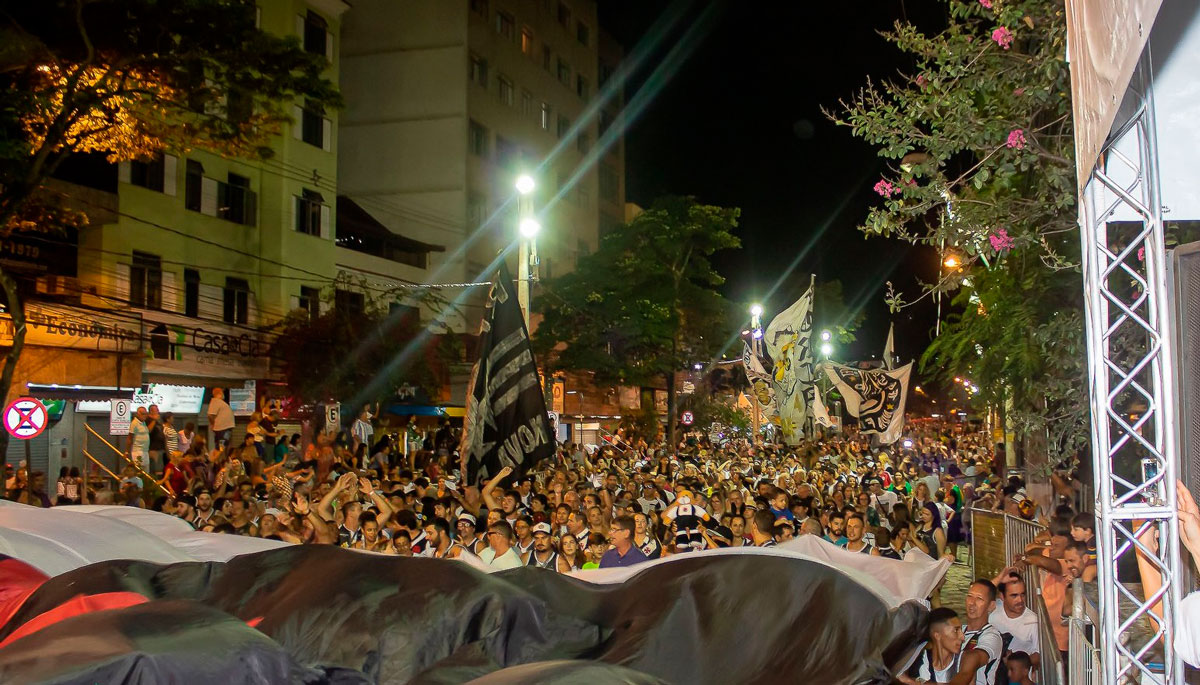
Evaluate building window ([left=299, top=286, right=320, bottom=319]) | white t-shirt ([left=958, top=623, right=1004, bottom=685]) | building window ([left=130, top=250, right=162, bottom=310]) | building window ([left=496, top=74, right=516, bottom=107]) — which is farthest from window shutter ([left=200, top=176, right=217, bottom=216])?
white t-shirt ([left=958, top=623, right=1004, bottom=685])

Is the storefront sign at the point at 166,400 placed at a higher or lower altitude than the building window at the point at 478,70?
lower

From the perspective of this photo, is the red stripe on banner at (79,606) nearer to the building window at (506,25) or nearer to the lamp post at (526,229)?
the lamp post at (526,229)

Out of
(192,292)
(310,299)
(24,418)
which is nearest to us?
(24,418)

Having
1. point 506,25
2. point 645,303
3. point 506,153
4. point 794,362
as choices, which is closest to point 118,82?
point 794,362

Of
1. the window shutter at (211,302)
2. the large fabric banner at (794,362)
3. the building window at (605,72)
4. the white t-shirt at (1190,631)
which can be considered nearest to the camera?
the white t-shirt at (1190,631)

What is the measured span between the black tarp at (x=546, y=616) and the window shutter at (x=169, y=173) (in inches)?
962

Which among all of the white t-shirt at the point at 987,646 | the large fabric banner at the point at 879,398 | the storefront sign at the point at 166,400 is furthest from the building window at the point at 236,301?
the white t-shirt at the point at 987,646

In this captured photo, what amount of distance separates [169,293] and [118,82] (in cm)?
1315

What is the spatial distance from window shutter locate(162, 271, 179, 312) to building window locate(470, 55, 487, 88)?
65.1 feet

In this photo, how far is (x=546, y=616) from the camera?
4.85 m

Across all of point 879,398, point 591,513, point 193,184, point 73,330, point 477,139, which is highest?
point 477,139

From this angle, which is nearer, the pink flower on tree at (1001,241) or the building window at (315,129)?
the pink flower on tree at (1001,241)

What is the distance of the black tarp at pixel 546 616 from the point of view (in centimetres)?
446

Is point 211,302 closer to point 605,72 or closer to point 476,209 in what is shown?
point 476,209
